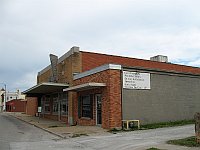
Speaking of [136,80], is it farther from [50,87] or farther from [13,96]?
[13,96]

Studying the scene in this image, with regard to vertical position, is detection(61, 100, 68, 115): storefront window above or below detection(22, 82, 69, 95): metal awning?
below

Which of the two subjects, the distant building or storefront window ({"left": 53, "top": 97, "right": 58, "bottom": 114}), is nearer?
storefront window ({"left": 53, "top": 97, "right": 58, "bottom": 114})

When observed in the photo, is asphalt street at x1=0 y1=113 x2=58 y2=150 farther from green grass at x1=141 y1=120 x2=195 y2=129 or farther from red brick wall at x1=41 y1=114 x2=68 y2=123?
red brick wall at x1=41 y1=114 x2=68 y2=123

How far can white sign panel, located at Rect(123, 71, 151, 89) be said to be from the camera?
1878 centimetres

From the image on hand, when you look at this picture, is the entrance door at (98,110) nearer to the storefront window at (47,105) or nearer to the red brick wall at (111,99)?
the red brick wall at (111,99)

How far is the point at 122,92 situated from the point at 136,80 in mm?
1419

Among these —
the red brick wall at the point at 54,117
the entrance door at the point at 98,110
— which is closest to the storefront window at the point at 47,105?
the red brick wall at the point at 54,117

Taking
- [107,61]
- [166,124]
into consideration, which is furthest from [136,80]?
[107,61]

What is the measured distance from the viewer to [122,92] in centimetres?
1852

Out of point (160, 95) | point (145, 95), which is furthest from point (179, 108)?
point (145, 95)

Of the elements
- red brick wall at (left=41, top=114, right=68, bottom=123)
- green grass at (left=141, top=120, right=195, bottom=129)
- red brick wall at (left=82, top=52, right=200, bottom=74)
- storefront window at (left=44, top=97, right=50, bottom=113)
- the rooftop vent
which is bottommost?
red brick wall at (left=41, top=114, right=68, bottom=123)

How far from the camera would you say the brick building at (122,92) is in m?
18.4

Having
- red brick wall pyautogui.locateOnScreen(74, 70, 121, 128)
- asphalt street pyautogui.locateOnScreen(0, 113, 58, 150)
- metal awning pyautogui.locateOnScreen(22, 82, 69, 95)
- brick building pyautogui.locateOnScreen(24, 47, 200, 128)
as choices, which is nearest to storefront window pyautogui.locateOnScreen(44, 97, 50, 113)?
metal awning pyautogui.locateOnScreen(22, 82, 69, 95)

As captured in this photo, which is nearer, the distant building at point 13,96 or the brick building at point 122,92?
the brick building at point 122,92
